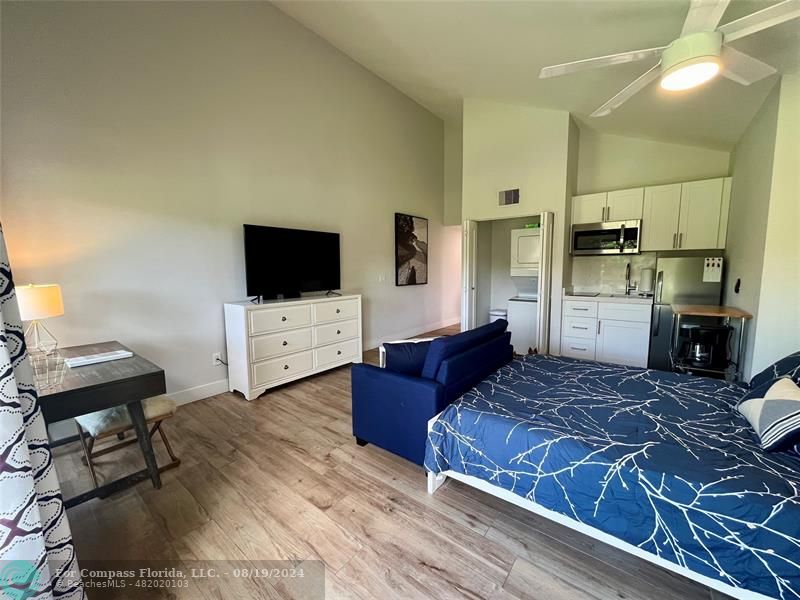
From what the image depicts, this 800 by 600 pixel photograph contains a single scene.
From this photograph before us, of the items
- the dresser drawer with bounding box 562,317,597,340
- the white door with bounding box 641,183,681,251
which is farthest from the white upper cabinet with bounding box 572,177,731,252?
the dresser drawer with bounding box 562,317,597,340

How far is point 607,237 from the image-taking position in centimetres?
398

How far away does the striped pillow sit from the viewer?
4.28ft

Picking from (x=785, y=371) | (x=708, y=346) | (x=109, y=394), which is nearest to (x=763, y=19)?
(x=785, y=371)

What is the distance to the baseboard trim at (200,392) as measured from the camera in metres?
3.00

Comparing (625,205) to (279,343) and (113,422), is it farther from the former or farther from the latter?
(113,422)

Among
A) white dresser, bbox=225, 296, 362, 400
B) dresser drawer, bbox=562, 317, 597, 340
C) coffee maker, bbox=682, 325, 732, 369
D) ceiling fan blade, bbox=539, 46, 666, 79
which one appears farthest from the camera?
dresser drawer, bbox=562, 317, 597, 340

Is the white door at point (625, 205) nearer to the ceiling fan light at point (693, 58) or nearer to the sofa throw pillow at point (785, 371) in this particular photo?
the ceiling fan light at point (693, 58)

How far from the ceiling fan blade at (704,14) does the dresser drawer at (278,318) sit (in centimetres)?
346

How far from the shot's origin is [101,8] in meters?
2.39

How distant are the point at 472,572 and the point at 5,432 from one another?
1710mm

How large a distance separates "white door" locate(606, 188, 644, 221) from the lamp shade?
5.33 m

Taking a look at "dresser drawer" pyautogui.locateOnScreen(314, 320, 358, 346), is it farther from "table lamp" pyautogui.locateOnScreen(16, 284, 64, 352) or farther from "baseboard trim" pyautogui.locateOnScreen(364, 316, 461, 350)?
"table lamp" pyautogui.locateOnScreen(16, 284, 64, 352)

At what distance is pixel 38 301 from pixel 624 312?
5169mm

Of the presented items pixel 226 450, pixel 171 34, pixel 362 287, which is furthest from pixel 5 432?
pixel 362 287
